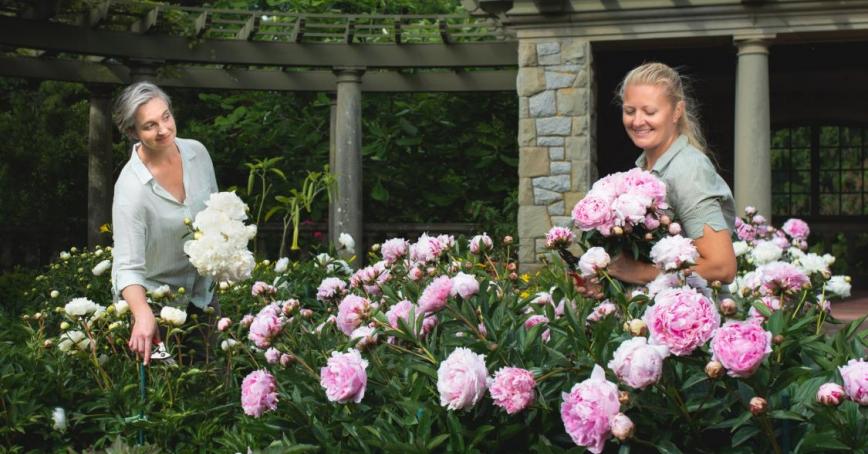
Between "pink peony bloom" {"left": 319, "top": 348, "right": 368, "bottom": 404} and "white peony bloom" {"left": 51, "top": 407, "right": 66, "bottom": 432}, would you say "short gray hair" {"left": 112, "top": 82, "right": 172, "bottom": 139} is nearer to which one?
"white peony bloom" {"left": 51, "top": 407, "right": 66, "bottom": 432}

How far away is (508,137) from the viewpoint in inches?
504

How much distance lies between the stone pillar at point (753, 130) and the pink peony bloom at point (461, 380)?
670 cm

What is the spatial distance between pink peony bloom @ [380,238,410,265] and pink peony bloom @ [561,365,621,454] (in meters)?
1.76

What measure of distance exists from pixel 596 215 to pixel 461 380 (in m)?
0.59

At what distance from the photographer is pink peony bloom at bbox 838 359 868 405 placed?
1920 millimetres

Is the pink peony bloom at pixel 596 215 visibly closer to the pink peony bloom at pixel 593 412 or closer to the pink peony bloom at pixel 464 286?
the pink peony bloom at pixel 464 286

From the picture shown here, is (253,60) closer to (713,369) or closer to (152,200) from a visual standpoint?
(152,200)

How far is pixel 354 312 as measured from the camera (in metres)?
2.58

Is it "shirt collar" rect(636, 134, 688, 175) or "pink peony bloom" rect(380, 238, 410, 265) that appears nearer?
"shirt collar" rect(636, 134, 688, 175)

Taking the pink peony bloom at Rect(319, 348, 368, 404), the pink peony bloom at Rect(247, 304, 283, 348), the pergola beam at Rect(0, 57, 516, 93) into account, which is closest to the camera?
the pink peony bloom at Rect(319, 348, 368, 404)

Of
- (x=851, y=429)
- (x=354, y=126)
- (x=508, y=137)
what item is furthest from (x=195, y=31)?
(x=851, y=429)

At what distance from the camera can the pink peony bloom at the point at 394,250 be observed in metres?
3.59

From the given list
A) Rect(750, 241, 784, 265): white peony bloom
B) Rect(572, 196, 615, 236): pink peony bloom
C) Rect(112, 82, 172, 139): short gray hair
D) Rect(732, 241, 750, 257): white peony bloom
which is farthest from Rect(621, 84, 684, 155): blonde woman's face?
Rect(732, 241, 750, 257): white peony bloom

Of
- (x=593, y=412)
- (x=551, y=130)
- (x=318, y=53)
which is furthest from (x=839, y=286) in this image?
(x=318, y=53)
